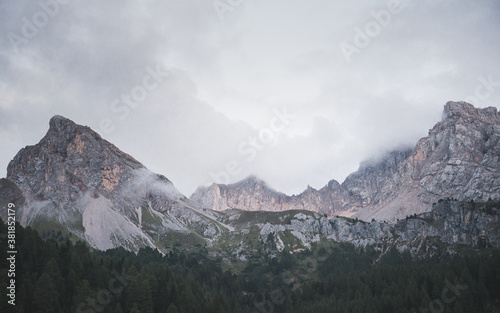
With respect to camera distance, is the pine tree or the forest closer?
the pine tree

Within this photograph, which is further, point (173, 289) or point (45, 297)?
point (173, 289)

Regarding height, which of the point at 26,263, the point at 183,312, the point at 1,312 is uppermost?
the point at 26,263

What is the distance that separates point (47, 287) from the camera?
87.9m

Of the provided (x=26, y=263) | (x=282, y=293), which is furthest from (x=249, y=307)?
(x=26, y=263)

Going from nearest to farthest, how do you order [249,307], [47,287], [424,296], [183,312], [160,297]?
[47,287] < [183,312] < [160,297] < [424,296] < [249,307]

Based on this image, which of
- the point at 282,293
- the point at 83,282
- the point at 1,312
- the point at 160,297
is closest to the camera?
the point at 1,312

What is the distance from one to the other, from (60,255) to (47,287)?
95.3 ft

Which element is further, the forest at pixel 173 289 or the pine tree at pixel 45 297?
the forest at pixel 173 289

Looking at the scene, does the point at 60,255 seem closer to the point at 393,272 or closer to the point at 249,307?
the point at 249,307

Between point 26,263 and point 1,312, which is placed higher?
point 26,263

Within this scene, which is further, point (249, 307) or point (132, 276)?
point (249, 307)

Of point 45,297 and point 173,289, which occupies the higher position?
point 45,297

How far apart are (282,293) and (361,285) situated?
4435 centimetres

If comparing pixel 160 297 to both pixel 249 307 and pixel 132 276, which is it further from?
pixel 249 307
